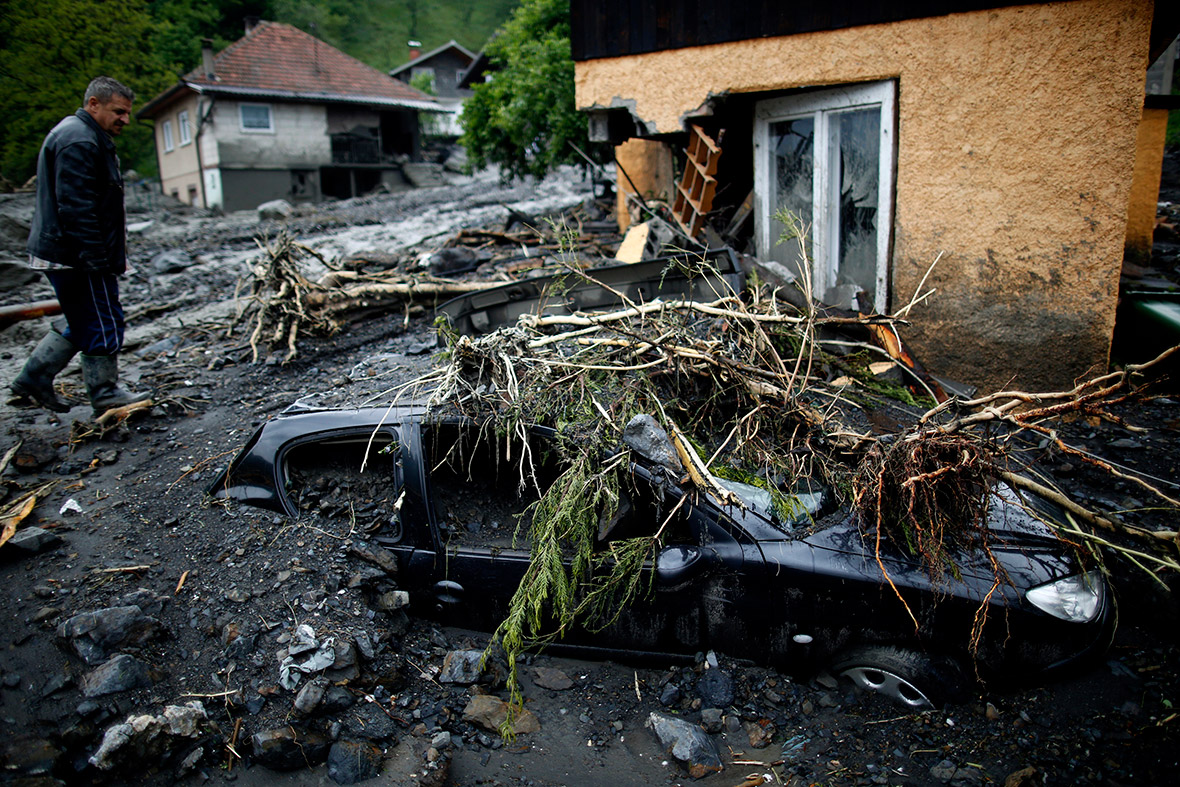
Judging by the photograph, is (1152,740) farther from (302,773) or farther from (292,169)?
(292,169)

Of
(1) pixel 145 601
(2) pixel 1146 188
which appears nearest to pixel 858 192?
(2) pixel 1146 188

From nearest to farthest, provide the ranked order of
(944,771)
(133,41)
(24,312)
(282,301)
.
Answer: (944,771)
(282,301)
(24,312)
(133,41)

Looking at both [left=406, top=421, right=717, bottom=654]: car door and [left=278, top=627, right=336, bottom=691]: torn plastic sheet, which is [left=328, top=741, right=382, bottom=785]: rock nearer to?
[left=278, top=627, right=336, bottom=691]: torn plastic sheet

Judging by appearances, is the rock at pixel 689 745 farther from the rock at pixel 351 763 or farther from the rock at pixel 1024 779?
the rock at pixel 351 763

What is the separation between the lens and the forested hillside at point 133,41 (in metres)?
15.1

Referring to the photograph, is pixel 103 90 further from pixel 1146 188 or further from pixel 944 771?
pixel 1146 188

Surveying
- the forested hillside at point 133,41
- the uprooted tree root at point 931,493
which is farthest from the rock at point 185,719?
the forested hillside at point 133,41

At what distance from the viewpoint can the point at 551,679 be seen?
3445 millimetres

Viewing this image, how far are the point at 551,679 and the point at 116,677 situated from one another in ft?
6.49

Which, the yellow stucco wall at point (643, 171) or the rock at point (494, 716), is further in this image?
the yellow stucco wall at point (643, 171)

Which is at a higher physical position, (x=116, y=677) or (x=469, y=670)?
(x=116, y=677)

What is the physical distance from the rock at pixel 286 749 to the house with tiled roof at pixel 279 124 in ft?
91.5

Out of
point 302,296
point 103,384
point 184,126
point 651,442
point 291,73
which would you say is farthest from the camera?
point 291,73

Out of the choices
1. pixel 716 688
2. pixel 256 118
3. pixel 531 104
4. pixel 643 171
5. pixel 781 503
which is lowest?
→ pixel 716 688
